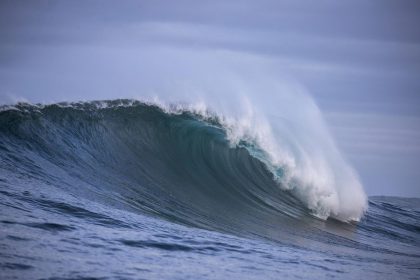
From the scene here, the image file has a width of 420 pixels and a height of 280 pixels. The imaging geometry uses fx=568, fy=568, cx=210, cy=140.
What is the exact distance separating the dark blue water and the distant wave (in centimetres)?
4

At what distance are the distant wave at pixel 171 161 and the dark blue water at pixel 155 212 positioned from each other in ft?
0.14

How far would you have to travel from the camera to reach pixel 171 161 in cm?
1448

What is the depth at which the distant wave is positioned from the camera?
35.1ft

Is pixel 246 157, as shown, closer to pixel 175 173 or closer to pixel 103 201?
pixel 175 173

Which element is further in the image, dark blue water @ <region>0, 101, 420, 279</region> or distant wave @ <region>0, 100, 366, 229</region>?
distant wave @ <region>0, 100, 366, 229</region>

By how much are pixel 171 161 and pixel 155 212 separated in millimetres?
4922

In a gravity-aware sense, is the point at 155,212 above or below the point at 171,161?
below

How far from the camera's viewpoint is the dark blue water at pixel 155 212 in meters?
5.94

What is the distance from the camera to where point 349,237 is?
469 inches

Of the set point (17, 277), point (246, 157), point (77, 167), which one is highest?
point (246, 157)

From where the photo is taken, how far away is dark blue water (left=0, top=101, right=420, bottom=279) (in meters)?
5.94

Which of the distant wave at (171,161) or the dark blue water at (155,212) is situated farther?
the distant wave at (171,161)

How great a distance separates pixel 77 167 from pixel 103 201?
2.30 meters

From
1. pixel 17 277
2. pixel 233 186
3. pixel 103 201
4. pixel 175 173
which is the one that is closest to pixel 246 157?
pixel 233 186
